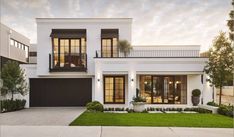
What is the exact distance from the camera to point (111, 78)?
19.1 m

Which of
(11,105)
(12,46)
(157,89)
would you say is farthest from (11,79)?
(157,89)

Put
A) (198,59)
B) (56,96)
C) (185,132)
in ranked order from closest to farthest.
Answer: (185,132)
(198,59)
(56,96)

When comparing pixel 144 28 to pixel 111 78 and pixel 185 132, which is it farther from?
pixel 185 132

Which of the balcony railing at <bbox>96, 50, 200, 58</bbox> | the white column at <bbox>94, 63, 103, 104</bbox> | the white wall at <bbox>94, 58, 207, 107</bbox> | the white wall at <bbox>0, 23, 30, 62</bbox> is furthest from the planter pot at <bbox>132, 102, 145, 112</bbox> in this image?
the white wall at <bbox>0, 23, 30, 62</bbox>

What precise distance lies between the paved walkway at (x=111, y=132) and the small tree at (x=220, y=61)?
6247 mm

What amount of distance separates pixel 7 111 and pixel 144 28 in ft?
35.9

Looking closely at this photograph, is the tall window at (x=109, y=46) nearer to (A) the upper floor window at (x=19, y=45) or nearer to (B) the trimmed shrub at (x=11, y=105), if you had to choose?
(B) the trimmed shrub at (x=11, y=105)

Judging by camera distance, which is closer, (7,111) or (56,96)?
(7,111)

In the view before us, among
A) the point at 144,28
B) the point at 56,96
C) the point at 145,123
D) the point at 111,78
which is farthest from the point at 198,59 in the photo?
the point at 56,96

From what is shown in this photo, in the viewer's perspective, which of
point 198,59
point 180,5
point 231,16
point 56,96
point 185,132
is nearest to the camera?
point 185,132

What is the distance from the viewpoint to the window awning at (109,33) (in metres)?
19.1

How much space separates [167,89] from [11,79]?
35.4ft

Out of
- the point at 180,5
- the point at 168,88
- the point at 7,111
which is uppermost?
the point at 180,5

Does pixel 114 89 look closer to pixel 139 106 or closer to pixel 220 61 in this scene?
pixel 139 106
